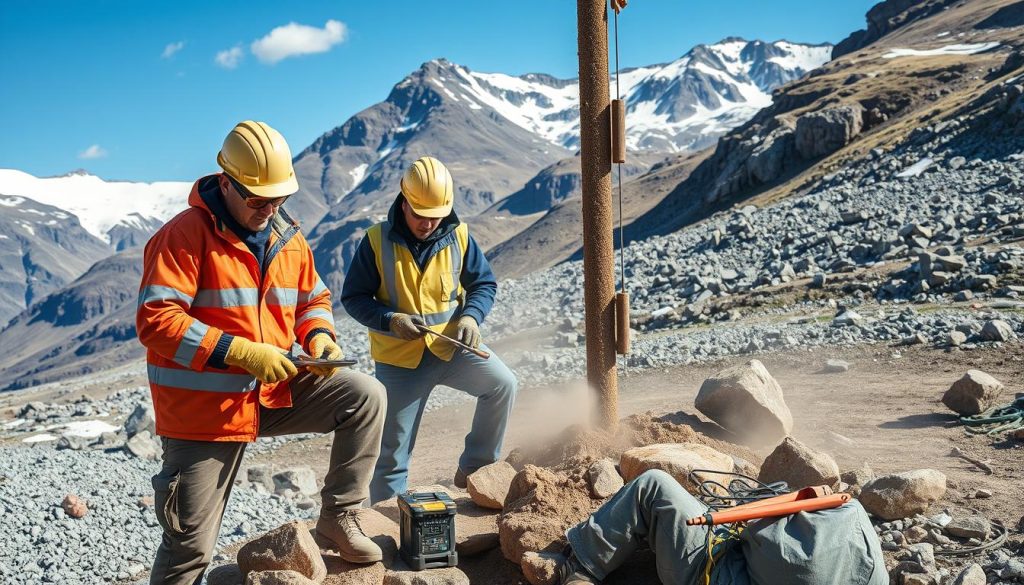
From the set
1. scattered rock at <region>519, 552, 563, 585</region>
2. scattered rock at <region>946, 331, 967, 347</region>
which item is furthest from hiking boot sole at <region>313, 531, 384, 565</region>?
scattered rock at <region>946, 331, 967, 347</region>

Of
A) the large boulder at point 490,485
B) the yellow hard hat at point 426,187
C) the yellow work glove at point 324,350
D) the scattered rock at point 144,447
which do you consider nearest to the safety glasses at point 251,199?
the yellow work glove at point 324,350

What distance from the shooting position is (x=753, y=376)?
6.50m

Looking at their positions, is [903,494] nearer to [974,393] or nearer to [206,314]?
[974,393]

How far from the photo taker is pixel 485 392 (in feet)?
18.1

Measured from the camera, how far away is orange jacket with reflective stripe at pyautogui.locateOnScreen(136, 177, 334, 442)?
142 inches

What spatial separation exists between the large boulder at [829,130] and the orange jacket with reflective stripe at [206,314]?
138 ft

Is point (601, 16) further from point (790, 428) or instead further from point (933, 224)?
point (933, 224)

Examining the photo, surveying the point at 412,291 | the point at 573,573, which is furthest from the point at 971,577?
the point at 412,291

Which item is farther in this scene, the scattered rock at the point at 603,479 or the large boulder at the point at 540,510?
the scattered rock at the point at 603,479

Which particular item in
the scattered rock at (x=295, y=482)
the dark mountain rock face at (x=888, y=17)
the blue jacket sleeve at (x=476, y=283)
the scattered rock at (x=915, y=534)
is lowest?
the scattered rock at (x=295, y=482)

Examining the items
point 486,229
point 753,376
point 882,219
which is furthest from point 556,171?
point 753,376

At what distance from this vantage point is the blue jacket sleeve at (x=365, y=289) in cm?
536

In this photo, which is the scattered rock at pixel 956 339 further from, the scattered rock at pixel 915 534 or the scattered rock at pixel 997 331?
the scattered rock at pixel 915 534

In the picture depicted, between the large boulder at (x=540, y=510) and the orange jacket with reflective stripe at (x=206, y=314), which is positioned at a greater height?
the orange jacket with reflective stripe at (x=206, y=314)
